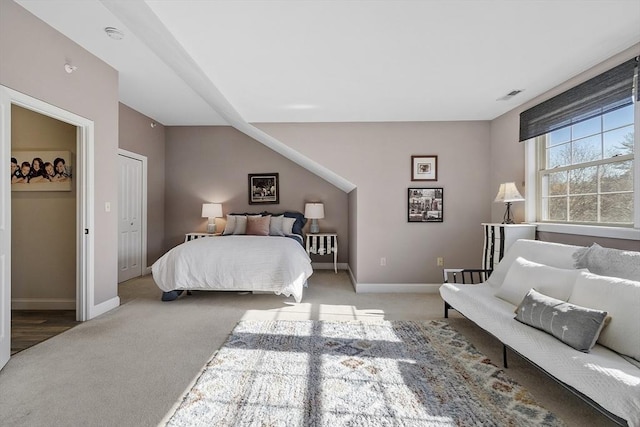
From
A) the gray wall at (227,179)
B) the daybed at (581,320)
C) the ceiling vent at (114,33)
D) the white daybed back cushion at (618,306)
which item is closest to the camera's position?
the daybed at (581,320)

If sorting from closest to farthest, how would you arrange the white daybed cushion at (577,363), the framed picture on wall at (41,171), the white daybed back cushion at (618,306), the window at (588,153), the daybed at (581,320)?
the white daybed cushion at (577,363) < the daybed at (581,320) < the white daybed back cushion at (618,306) < the window at (588,153) < the framed picture on wall at (41,171)

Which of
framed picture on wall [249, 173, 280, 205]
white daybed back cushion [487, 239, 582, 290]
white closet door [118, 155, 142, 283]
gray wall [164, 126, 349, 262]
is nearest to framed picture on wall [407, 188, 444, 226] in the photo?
white daybed back cushion [487, 239, 582, 290]

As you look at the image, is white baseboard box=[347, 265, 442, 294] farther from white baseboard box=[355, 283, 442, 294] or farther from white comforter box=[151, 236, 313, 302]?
white comforter box=[151, 236, 313, 302]

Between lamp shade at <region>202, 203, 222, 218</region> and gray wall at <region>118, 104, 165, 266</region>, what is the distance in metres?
0.87

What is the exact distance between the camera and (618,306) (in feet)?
6.02

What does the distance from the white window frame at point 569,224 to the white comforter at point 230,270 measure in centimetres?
268

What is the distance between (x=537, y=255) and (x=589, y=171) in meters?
0.91

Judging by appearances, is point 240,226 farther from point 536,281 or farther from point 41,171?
point 536,281

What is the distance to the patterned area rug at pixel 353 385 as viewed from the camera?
176cm

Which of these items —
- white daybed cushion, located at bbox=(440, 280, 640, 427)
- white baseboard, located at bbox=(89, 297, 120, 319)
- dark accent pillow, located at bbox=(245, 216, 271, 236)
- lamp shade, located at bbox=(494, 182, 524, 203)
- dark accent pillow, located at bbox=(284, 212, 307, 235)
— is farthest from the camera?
dark accent pillow, located at bbox=(284, 212, 307, 235)

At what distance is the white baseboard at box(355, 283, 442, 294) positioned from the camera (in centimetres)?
450

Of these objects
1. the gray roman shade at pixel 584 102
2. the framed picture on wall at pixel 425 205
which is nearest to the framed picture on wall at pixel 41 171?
the framed picture on wall at pixel 425 205

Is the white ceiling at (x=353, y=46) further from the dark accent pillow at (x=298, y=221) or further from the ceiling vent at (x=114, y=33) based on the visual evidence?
the dark accent pillow at (x=298, y=221)

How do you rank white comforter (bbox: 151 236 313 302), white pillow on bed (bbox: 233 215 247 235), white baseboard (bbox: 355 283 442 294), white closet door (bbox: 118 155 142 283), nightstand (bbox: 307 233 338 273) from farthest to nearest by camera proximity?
1. nightstand (bbox: 307 233 338 273)
2. white pillow on bed (bbox: 233 215 247 235)
3. white closet door (bbox: 118 155 142 283)
4. white baseboard (bbox: 355 283 442 294)
5. white comforter (bbox: 151 236 313 302)
